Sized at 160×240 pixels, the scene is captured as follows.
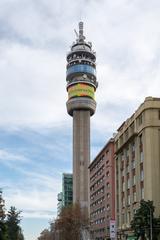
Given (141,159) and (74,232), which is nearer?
(141,159)

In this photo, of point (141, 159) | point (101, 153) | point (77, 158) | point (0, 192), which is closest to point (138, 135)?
point (141, 159)

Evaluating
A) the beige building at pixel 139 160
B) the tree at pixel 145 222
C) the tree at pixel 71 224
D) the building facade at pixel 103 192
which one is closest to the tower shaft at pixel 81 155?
the building facade at pixel 103 192

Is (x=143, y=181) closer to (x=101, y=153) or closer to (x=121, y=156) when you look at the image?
(x=121, y=156)

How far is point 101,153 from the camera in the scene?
131 metres

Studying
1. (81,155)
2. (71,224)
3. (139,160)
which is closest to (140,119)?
(139,160)

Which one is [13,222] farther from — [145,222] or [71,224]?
[145,222]

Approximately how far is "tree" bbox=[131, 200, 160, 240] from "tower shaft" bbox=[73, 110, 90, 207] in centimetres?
11490

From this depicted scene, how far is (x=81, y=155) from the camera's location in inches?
7530

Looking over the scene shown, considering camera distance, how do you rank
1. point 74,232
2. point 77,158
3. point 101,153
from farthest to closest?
point 77,158
point 101,153
point 74,232

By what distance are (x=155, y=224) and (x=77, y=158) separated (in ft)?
396

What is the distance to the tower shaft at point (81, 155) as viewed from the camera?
189 metres

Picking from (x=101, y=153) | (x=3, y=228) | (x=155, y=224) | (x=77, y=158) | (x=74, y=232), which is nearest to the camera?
(x=155, y=224)

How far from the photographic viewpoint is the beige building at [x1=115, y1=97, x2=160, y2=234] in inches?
3007

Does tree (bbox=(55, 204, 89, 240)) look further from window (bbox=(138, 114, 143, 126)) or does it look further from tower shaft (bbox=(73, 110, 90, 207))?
tower shaft (bbox=(73, 110, 90, 207))
